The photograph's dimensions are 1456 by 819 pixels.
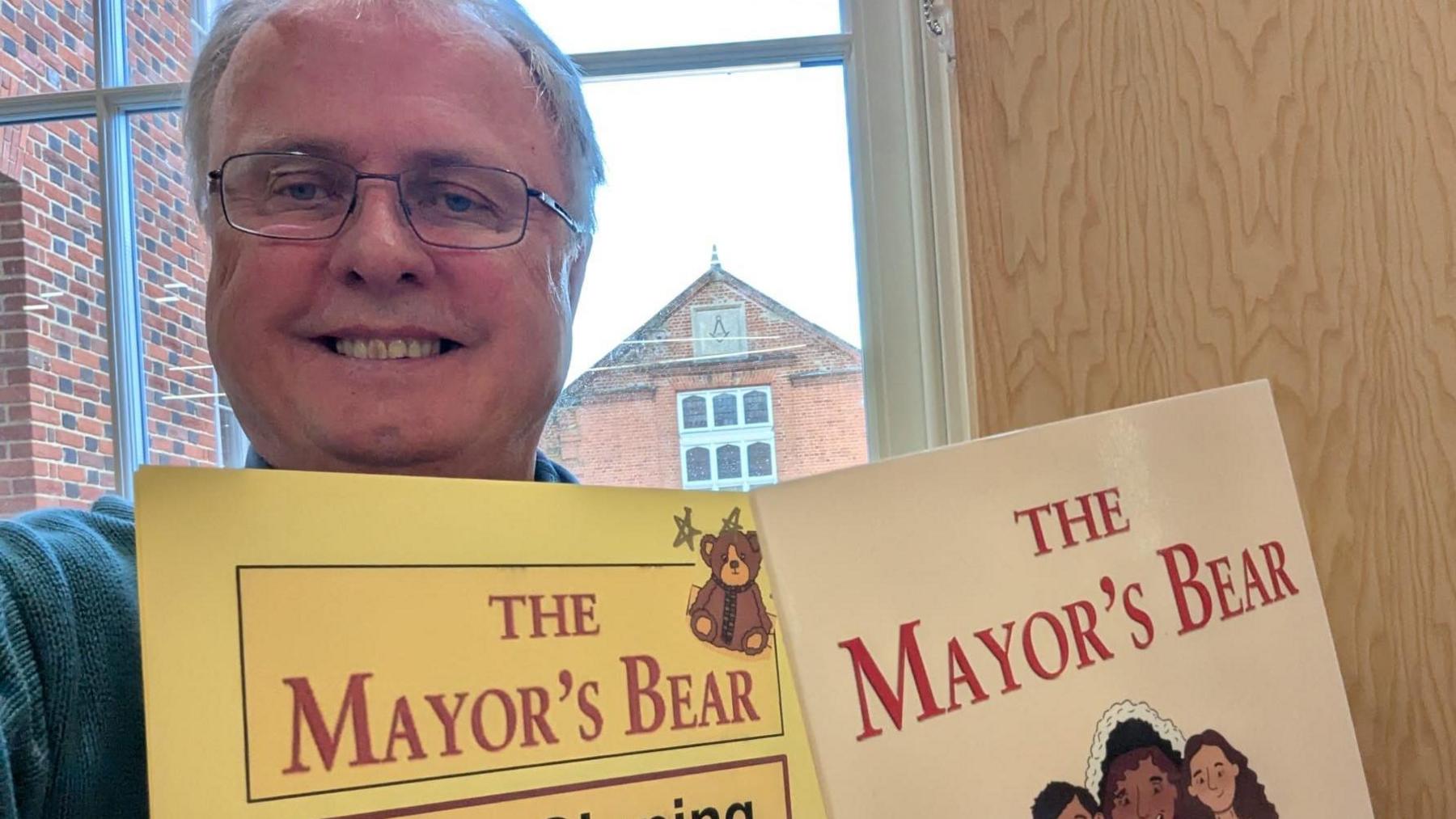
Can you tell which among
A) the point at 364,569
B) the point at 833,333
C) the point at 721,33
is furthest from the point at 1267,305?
the point at 721,33

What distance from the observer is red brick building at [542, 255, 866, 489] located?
193 centimetres

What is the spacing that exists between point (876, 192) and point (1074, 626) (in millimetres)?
1394

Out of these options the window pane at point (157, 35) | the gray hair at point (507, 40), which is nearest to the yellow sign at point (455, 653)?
the gray hair at point (507, 40)

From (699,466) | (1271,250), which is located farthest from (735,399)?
(1271,250)

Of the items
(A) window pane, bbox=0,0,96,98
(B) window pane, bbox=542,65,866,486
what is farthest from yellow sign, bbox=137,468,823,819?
(A) window pane, bbox=0,0,96,98

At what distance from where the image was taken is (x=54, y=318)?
211cm

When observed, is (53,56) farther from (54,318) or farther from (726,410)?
(726,410)

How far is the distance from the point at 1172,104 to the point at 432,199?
0.56 metres

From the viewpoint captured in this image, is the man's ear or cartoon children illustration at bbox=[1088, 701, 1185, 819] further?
the man's ear

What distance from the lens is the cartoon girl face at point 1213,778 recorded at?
441 millimetres

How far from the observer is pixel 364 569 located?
44 centimetres

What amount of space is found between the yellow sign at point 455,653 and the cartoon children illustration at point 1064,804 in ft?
0.41

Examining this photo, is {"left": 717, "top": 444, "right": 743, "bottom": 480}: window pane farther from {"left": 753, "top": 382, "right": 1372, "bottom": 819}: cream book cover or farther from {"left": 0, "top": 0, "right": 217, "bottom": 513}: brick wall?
{"left": 753, "top": 382, "right": 1372, "bottom": 819}: cream book cover

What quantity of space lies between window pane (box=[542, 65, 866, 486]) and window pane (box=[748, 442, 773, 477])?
0.02 m
